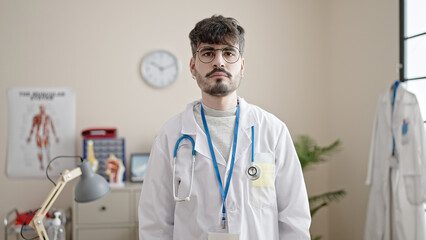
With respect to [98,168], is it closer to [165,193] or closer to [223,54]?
[165,193]

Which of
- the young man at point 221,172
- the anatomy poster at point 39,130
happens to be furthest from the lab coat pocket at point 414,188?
the anatomy poster at point 39,130

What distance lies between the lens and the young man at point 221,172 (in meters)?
1.78

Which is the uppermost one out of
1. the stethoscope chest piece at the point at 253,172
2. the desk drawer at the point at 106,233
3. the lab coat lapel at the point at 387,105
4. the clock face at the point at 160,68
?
the clock face at the point at 160,68

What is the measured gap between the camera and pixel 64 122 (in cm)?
422

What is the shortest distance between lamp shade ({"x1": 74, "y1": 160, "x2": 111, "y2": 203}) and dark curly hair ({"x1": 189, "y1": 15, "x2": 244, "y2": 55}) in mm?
887

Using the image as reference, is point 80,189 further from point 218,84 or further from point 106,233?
point 106,233

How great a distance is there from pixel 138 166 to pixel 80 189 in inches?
81.0

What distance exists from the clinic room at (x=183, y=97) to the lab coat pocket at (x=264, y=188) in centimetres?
162

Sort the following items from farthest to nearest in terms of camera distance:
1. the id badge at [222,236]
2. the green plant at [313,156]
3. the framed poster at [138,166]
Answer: the framed poster at [138,166] → the green plant at [313,156] → the id badge at [222,236]

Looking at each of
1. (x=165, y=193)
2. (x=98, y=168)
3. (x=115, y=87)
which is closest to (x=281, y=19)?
(x=115, y=87)

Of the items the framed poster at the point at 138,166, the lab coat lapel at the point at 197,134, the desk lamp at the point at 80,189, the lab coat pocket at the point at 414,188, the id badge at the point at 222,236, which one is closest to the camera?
the id badge at the point at 222,236

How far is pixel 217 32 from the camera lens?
1.80m

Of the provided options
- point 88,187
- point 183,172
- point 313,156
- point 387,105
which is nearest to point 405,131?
point 387,105

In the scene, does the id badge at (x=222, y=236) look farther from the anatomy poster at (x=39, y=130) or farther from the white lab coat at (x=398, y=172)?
the anatomy poster at (x=39, y=130)
